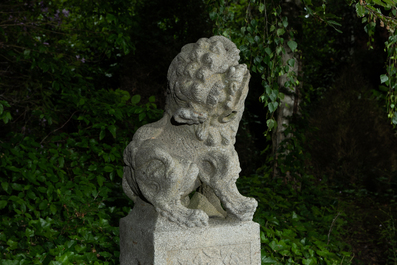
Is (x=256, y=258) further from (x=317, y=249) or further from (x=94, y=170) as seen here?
(x=94, y=170)

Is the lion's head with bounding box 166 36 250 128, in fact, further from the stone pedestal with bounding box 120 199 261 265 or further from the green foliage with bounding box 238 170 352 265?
the green foliage with bounding box 238 170 352 265

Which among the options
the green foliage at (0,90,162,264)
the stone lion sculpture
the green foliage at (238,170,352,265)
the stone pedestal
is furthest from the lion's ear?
the green foliage at (238,170,352,265)

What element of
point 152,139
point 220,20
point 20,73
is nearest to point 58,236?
point 152,139

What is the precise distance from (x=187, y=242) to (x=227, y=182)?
318 millimetres

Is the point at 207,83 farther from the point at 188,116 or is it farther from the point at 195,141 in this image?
the point at 195,141

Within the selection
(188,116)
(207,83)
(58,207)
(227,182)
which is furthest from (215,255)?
(58,207)

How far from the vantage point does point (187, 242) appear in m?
1.84

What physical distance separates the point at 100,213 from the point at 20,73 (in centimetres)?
204

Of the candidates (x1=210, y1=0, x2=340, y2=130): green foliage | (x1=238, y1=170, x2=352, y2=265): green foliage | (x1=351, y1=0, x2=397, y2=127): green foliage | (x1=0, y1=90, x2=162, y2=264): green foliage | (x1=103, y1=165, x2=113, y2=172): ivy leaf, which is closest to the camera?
(x1=351, y1=0, x2=397, y2=127): green foliage

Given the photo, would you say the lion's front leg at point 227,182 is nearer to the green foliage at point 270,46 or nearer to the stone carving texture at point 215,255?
the stone carving texture at point 215,255

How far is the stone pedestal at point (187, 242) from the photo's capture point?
1821 mm

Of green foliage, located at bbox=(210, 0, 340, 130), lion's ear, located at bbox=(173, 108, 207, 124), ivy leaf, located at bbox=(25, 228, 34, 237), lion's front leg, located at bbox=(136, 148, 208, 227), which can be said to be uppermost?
green foliage, located at bbox=(210, 0, 340, 130)

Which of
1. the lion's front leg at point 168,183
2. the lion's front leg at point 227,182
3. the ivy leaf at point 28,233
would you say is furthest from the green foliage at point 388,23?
the ivy leaf at point 28,233

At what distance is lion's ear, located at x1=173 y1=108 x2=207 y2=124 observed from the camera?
190 cm
